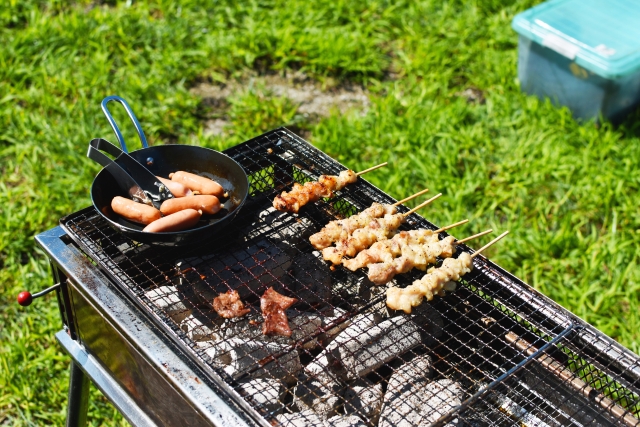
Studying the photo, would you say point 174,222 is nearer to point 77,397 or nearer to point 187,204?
point 187,204

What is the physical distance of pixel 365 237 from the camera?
317 cm

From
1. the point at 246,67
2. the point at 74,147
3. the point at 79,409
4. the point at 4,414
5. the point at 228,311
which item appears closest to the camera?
the point at 228,311

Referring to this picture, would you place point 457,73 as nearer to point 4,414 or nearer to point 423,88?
point 423,88

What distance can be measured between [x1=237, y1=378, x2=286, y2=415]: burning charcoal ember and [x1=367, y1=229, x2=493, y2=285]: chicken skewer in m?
0.65

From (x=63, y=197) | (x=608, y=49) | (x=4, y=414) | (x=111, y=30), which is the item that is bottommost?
(x=4, y=414)

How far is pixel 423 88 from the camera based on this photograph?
6512mm

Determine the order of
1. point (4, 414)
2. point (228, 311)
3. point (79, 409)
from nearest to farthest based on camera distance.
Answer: point (228, 311), point (79, 409), point (4, 414)

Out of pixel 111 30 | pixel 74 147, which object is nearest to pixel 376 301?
pixel 74 147

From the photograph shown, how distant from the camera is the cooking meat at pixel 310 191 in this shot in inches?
127

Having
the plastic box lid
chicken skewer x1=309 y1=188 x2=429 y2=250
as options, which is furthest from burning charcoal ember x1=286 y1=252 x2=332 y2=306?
the plastic box lid

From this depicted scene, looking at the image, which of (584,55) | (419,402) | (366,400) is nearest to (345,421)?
(366,400)

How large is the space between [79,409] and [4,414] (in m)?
0.98

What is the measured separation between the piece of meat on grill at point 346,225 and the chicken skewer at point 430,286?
414 mm

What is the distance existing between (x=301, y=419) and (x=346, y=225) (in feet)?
3.27
